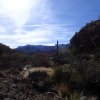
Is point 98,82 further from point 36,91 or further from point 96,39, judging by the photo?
point 96,39

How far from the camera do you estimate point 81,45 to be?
35094mm

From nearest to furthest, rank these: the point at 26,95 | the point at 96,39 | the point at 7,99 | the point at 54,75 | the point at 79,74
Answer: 1. the point at 7,99
2. the point at 26,95
3. the point at 79,74
4. the point at 54,75
5. the point at 96,39

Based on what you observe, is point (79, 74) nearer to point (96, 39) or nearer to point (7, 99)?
point (7, 99)

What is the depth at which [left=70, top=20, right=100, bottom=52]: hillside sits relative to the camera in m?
33.7

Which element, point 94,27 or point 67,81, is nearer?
point 67,81

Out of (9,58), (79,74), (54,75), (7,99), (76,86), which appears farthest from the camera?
(9,58)

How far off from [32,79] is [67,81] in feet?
12.2

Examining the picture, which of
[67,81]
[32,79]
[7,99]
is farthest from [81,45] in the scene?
[7,99]

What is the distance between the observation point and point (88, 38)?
35.0m

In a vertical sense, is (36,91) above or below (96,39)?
below

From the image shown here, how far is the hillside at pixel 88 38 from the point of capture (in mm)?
33688

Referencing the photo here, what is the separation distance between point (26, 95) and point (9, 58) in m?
25.5

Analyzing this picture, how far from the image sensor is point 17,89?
56.1 feet

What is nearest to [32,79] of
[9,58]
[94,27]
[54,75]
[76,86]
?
[54,75]
